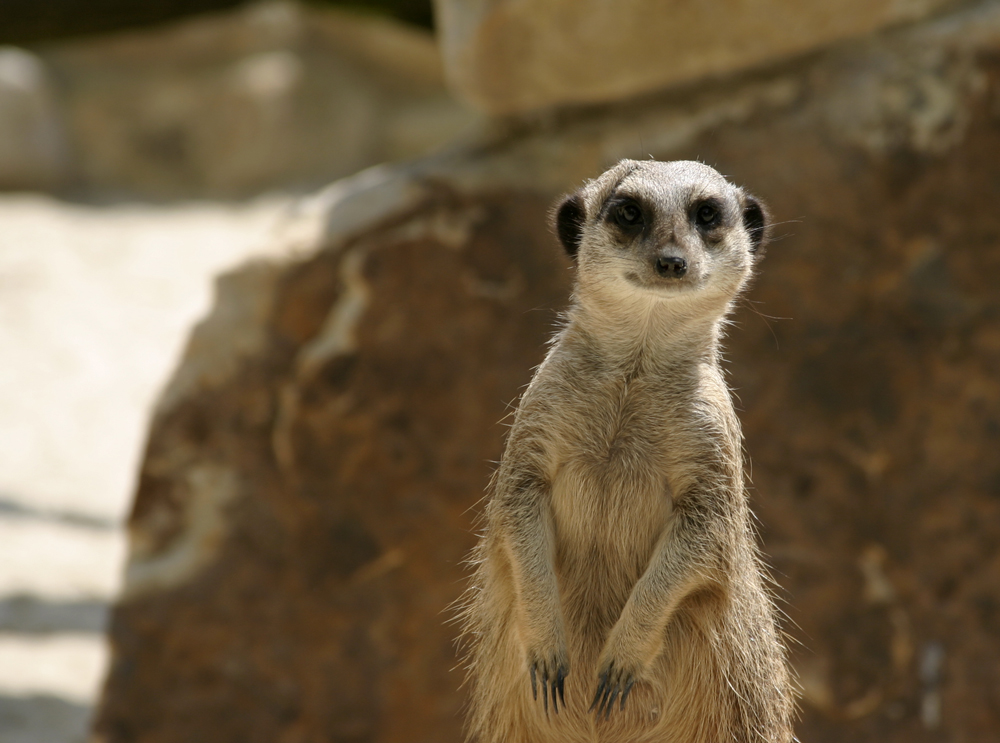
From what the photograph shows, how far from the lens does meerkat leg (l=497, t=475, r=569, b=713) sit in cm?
190

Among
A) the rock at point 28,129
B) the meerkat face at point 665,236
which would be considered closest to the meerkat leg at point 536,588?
the meerkat face at point 665,236

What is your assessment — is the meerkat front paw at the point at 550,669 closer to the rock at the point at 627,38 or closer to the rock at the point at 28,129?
the rock at the point at 627,38

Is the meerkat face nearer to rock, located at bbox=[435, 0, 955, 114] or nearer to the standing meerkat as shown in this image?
the standing meerkat

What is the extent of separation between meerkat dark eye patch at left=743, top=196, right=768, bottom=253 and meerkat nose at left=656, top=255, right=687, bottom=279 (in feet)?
1.43

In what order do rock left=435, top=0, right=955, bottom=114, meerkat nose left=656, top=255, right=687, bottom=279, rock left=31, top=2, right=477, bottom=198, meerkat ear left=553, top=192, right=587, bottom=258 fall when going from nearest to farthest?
meerkat nose left=656, top=255, right=687, bottom=279 < meerkat ear left=553, top=192, right=587, bottom=258 < rock left=435, top=0, right=955, bottom=114 < rock left=31, top=2, right=477, bottom=198

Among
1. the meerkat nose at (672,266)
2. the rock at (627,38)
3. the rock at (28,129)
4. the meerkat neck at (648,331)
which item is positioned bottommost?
the meerkat neck at (648,331)

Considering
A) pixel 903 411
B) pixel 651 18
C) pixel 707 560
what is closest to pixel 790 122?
pixel 651 18

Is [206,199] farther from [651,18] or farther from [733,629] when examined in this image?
[733,629]

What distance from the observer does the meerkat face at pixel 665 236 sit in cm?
187

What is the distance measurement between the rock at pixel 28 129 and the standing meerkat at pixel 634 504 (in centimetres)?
806

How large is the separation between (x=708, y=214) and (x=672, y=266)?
21 centimetres

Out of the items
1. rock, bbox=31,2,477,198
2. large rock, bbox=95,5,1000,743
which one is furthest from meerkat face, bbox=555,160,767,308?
rock, bbox=31,2,477,198

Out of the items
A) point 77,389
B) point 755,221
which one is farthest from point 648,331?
point 77,389

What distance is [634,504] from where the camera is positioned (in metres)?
1.94
